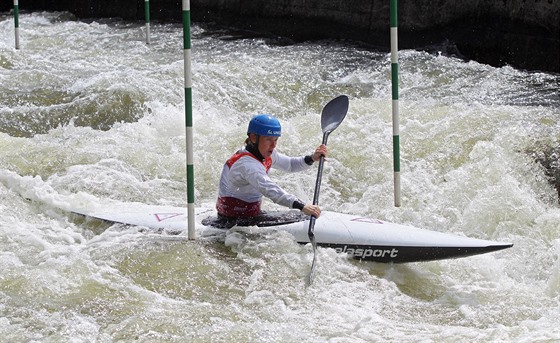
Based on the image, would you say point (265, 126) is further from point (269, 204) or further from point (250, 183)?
point (269, 204)

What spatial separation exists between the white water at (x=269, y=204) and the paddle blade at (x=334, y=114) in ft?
1.90

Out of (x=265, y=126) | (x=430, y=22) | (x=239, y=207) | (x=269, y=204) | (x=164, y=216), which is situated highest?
(x=265, y=126)

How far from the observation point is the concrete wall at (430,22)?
9352 millimetres

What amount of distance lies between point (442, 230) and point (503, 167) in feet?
2.66

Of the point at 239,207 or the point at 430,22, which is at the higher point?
the point at 430,22

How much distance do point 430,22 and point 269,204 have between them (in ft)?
16.6

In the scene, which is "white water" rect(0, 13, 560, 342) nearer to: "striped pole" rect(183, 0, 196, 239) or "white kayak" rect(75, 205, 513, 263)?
"white kayak" rect(75, 205, 513, 263)

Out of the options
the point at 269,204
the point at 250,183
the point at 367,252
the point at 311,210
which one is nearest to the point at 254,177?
the point at 250,183

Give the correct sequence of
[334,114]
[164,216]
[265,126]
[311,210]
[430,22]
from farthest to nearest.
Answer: [430,22] → [334,114] → [164,216] → [265,126] → [311,210]

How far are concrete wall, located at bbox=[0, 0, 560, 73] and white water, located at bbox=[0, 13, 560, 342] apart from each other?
48cm

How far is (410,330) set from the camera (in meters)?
4.28

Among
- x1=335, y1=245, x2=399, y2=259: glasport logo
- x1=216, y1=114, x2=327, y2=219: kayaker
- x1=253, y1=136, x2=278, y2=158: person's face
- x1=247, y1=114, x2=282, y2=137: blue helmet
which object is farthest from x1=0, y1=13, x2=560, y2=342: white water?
x1=247, y1=114, x2=282, y2=137: blue helmet

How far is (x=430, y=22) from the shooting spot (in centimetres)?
1046

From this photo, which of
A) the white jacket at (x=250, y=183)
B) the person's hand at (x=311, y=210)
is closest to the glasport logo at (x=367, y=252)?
the person's hand at (x=311, y=210)
